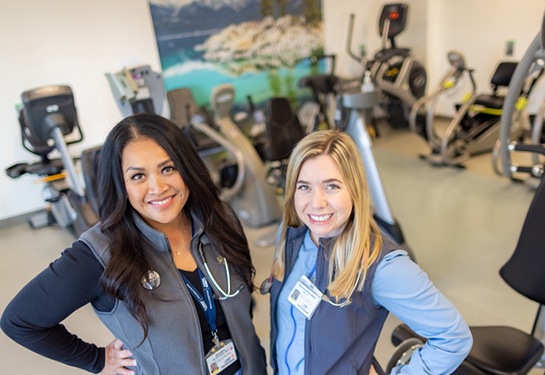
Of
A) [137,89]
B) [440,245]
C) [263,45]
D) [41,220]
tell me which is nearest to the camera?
[137,89]

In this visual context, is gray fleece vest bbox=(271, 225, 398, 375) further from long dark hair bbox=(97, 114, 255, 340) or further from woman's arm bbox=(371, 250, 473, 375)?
long dark hair bbox=(97, 114, 255, 340)

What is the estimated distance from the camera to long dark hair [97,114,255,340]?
114 centimetres

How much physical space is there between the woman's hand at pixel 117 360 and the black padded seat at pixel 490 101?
499 centimetres

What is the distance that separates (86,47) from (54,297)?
4615 mm

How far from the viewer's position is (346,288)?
1.15m

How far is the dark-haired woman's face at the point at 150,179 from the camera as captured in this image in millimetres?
1214

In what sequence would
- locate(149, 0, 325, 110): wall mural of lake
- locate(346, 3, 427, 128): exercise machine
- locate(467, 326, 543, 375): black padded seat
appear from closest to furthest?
locate(467, 326, 543, 375): black padded seat, locate(149, 0, 325, 110): wall mural of lake, locate(346, 3, 427, 128): exercise machine

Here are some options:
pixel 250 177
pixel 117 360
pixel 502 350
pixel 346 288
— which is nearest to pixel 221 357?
pixel 117 360

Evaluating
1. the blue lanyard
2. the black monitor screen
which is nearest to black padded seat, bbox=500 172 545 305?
the blue lanyard

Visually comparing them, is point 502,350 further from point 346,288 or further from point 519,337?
point 346,288

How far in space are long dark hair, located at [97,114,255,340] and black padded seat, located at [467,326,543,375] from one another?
0.91 metres

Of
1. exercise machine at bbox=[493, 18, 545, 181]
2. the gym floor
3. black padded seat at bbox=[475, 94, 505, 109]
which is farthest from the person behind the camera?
black padded seat at bbox=[475, 94, 505, 109]

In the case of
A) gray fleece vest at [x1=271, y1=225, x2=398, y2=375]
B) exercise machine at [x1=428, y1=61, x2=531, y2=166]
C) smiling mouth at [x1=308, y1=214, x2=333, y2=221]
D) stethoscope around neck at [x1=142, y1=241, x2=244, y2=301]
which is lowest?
exercise machine at [x1=428, y1=61, x2=531, y2=166]

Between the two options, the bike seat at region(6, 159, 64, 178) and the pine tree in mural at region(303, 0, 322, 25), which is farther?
the pine tree in mural at region(303, 0, 322, 25)
